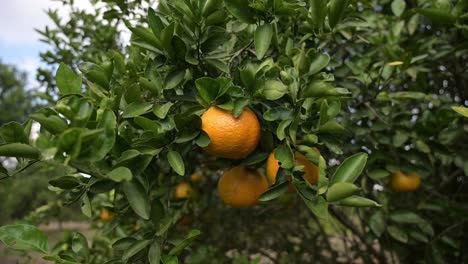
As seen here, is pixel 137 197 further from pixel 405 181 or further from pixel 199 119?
pixel 405 181

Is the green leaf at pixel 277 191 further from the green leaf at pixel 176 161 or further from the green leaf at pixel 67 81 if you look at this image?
the green leaf at pixel 67 81

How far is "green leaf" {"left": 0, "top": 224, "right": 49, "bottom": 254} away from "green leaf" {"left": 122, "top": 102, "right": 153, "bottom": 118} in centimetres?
28

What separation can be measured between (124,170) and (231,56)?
0.44m

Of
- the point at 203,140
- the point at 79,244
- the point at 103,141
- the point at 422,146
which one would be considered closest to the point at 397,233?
the point at 422,146

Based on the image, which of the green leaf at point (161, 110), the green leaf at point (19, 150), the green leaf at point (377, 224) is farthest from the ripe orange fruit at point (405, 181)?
the green leaf at point (19, 150)

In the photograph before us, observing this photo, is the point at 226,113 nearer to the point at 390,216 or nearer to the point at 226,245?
the point at 390,216

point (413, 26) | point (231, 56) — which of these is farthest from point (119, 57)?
point (413, 26)

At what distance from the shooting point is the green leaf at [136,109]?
31.2 inches

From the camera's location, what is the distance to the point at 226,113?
0.81m

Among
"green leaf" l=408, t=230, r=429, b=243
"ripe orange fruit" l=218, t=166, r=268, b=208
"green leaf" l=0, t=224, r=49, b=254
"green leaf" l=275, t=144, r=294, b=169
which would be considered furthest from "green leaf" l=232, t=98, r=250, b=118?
"green leaf" l=408, t=230, r=429, b=243

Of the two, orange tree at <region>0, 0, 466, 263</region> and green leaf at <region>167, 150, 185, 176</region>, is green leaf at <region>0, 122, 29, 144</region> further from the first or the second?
green leaf at <region>167, 150, 185, 176</region>

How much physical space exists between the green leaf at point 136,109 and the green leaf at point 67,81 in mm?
95

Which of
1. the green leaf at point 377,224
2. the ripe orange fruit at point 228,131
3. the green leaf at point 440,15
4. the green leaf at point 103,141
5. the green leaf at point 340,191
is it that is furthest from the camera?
the green leaf at point 377,224

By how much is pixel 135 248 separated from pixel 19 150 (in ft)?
1.07
